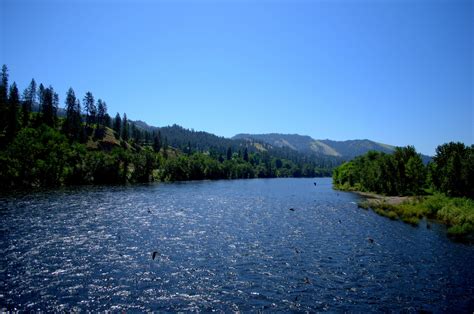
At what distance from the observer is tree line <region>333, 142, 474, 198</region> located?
297 feet

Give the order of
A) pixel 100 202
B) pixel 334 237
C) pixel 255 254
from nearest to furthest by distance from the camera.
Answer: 1. pixel 255 254
2. pixel 334 237
3. pixel 100 202

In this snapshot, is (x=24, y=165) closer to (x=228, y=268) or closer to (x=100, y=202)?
(x=100, y=202)

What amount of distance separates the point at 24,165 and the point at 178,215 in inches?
3207

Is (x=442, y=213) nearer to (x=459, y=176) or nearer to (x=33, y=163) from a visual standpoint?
(x=459, y=176)

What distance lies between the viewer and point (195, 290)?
100ft

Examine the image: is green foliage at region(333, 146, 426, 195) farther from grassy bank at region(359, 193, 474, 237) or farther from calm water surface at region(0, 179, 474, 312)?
calm water surface at region(0, 179, 474, 312)

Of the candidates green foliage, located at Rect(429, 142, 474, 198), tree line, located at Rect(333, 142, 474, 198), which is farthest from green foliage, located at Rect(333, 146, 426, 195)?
green foliage, located at Rect(429, 142, 474, 198)

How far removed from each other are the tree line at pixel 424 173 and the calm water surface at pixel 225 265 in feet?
129

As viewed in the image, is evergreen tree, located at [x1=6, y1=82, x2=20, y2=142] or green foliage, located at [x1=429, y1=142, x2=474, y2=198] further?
evergreen tree, located at [x1=6, y1=82, x2=20, y2=142]

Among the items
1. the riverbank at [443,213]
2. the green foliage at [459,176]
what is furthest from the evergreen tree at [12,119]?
the green foliage at [459,176]

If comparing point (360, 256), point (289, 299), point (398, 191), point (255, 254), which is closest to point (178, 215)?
point (255, 254)

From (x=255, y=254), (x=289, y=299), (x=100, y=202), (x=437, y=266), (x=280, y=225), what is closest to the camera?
(x=289, y=299)

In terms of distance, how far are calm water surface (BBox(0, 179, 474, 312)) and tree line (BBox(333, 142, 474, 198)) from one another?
129 ft

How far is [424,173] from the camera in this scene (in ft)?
415
